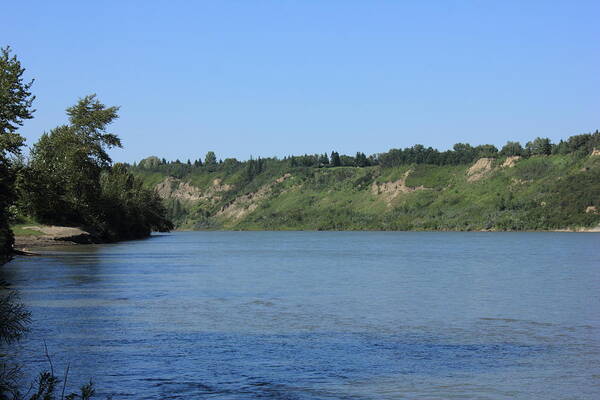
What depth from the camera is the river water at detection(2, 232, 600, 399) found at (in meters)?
17.8

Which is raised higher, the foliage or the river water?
the foliage

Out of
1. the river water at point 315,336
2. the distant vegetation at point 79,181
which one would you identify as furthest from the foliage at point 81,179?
the river water at point 315,336

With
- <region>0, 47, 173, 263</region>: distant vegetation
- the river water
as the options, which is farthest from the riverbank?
the river water

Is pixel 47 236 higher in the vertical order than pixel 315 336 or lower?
higher

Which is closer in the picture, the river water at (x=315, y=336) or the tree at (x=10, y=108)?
the river water at (x=315, y=336)

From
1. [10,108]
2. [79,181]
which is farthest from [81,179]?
[10,108]

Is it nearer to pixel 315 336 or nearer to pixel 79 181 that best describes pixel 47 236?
pixel 79 181

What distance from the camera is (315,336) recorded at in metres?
24.7

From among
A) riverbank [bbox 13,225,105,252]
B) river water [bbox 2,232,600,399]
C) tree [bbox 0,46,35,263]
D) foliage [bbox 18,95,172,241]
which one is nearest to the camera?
river water [bbox 2,232,600,399]

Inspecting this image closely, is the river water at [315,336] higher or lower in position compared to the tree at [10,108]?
lower

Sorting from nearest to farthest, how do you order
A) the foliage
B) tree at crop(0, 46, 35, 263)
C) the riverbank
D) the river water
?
the river water
tree at crop(0, 46, 35, 263)
the riverbank
the foliage

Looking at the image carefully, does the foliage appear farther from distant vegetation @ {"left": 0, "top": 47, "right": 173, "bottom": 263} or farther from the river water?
the river water

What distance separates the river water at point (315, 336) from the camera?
58.4ft

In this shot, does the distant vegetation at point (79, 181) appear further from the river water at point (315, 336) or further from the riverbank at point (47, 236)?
the river water at point (315, 336)
